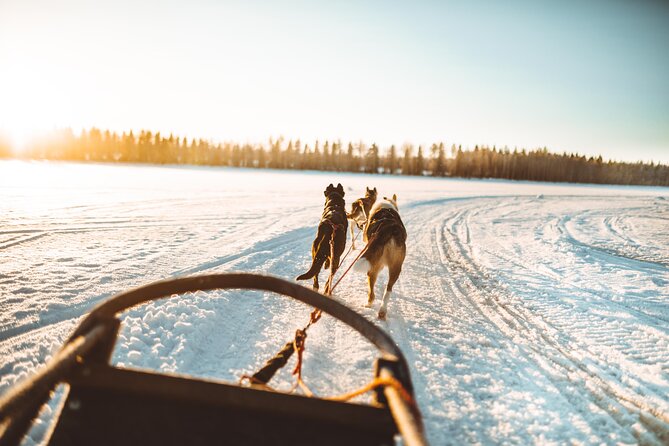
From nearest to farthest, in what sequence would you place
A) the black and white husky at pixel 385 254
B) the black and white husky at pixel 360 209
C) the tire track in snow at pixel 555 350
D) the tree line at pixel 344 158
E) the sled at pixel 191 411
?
the sled at pixel 191 411, the tire track in snow at pixel 555 350, the black and white husky at pixel 385 254, the black and white husky at pixel 360 209, the tree line at pixel 344 158

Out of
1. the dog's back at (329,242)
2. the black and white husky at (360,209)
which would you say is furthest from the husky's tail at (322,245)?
the black and white husky at (360,209)

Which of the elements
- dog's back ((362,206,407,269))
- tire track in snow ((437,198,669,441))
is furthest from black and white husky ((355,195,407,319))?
tire track in snow ((437,198,669,441))

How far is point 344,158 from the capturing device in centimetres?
8788

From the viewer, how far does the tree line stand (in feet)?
265

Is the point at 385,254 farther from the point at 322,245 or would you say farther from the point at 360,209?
the point at 360,209

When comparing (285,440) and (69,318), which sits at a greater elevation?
(285,440)

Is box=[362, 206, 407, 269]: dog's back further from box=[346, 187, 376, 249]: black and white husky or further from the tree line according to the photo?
the tree line

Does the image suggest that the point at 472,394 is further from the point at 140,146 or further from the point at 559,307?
the point at 140,146

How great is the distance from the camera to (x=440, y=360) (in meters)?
3.27

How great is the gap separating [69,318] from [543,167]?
97.9 m

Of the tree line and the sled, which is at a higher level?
the tree line

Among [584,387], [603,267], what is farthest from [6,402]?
[603,267]

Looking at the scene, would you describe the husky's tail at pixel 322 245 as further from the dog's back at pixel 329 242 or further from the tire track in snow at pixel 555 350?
the tire track in snow at pixel 555 350

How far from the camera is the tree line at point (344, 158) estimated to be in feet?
265
